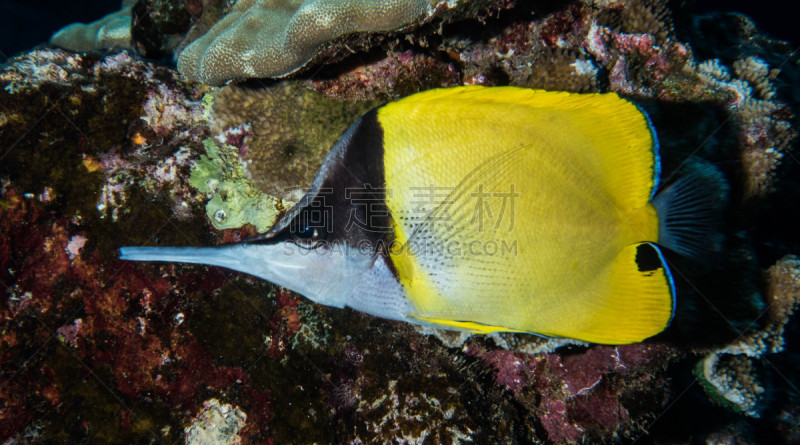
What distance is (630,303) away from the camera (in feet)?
3.69

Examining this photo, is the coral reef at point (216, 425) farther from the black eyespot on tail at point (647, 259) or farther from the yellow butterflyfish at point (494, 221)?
the black eyespot on tail at point (647, 259)

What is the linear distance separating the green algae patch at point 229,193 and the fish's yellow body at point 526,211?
1.19 metres

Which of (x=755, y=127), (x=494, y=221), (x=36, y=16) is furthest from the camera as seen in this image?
(x=36, y=16)

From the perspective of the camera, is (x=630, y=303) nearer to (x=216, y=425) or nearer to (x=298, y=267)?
(x=298, y=267)

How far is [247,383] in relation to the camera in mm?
1775

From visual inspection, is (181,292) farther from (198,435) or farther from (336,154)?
(336,154)

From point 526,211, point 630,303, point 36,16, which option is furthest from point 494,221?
point 36,16

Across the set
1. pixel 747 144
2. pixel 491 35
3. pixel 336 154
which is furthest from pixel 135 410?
pixel 747 144

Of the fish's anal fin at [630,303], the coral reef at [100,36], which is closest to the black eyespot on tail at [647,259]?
the fish's anal fin at [630,303]

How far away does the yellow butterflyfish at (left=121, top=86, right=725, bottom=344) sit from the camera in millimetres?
1041

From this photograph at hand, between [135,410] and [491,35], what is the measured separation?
2.74 meters

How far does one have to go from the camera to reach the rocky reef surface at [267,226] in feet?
5.49

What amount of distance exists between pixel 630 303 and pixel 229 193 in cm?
203

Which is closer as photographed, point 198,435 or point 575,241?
point 575,241
